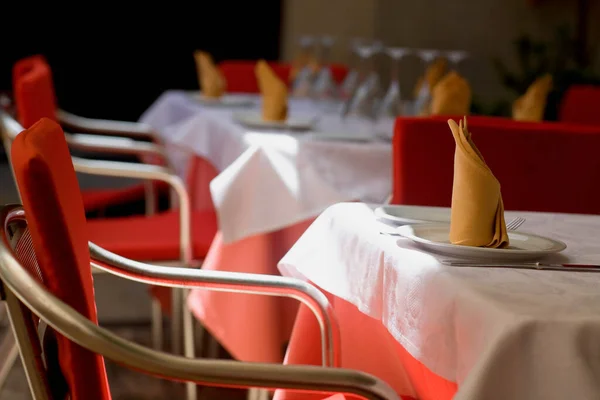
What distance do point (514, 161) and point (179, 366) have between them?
3.75ft

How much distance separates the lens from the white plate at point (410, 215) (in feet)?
4.62

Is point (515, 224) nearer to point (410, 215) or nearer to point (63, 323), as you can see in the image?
point (410, 215)

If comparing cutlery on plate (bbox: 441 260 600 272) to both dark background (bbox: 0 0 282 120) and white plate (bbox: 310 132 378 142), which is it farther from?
dark background (bbox: 0 0 282 120)

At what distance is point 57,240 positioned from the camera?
3.41 feet

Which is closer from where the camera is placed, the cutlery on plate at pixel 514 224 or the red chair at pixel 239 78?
the cutlery on plate at pixel 514 224

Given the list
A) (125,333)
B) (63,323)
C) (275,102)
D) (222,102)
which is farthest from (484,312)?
(222,102)

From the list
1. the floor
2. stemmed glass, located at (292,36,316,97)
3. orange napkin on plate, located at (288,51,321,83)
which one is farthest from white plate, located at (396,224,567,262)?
orange napkin on plate, located at (288,51,321,83)

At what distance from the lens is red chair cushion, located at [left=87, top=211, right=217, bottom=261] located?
2471mm

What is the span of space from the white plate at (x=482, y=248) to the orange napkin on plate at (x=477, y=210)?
2cm

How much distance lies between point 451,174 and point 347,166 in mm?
566

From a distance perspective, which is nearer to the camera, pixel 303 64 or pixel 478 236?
pixel 478 236

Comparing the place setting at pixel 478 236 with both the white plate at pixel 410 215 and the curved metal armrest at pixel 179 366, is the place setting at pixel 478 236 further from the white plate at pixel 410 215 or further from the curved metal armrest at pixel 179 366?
the curved metal armrest at pixel 179 366

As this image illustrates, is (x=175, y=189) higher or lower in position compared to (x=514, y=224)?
lower

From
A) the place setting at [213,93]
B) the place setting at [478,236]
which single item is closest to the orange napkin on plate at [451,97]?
the place setting at [213,93]
